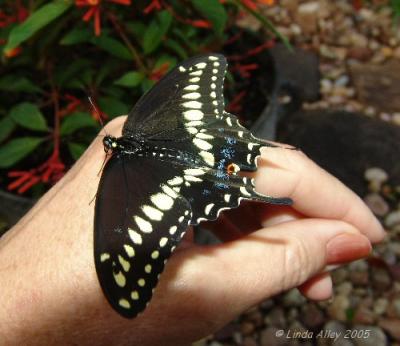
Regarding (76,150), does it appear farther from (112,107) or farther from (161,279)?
(161,279)

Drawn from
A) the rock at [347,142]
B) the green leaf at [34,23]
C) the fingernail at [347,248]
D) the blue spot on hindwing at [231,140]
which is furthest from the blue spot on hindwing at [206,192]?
the rock at [347,142]

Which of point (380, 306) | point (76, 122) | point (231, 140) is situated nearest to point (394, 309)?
point (380, 306)

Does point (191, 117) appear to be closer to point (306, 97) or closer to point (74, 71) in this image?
point (74, 71)

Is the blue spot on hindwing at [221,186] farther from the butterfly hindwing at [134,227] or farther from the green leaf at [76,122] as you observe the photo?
the green leaf at [76,122]

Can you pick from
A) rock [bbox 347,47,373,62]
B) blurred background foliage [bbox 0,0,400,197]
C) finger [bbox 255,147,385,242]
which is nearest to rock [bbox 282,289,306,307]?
finger [bbox 255,147,385,242]

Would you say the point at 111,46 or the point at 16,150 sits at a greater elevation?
the point at 111,46

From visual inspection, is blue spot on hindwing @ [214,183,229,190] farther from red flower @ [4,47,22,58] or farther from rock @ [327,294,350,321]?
rock @ [327,294,350,321]
